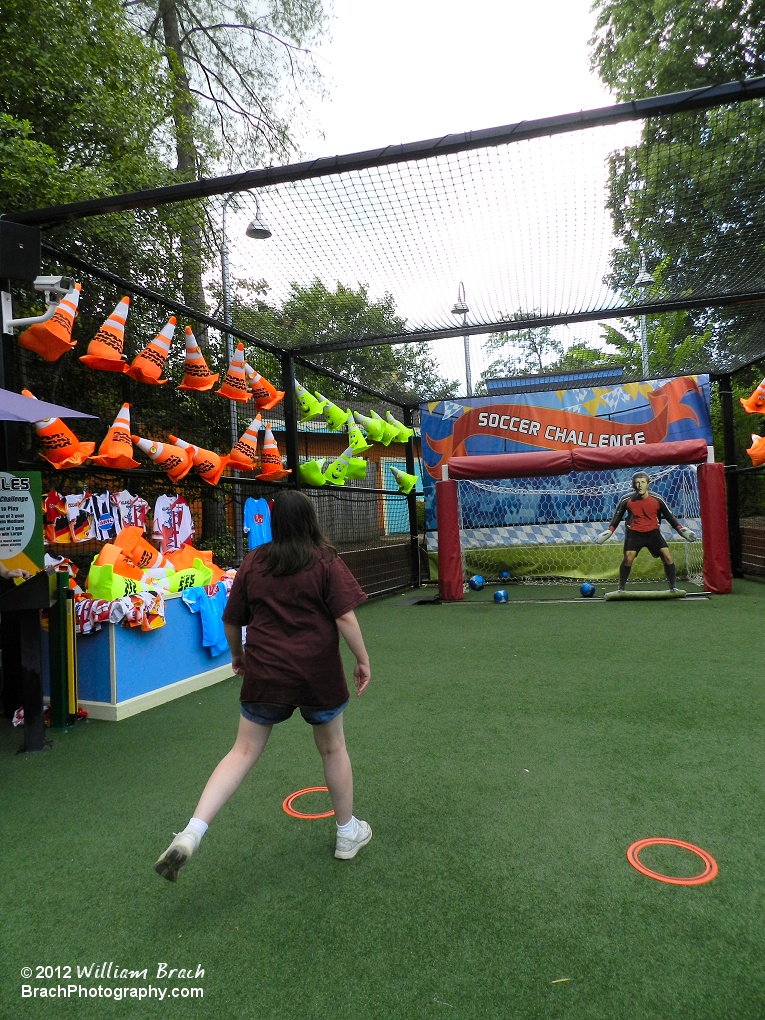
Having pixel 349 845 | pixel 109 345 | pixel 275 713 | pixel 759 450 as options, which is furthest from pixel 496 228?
pixel 759 450

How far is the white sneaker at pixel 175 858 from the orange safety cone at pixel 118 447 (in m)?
3.07

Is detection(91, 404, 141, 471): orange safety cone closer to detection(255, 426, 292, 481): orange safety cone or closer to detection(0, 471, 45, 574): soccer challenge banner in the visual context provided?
detection(0, 471, 45, 574): soccer challenge banner

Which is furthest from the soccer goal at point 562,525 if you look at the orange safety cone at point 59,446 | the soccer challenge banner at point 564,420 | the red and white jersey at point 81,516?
the orange safety cone at point 59,446

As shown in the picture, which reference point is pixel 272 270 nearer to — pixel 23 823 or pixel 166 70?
pixel 23 823

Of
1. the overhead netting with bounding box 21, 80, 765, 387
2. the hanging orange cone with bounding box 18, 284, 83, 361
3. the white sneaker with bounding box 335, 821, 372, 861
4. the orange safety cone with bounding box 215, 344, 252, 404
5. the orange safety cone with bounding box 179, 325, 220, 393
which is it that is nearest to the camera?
the white sneaker with bounding box 335, 821, 372, 861

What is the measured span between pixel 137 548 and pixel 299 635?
9.53 feet

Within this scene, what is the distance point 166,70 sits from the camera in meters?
9.10

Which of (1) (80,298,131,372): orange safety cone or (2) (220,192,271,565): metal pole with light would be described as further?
(2) (220,192,271,565): metal pole with light

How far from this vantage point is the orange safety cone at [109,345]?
163 inches

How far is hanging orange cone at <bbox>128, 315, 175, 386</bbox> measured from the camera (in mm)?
4531

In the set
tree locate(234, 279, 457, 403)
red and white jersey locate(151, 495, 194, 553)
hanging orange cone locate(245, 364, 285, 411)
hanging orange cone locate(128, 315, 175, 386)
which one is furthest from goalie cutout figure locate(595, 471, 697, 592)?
hanging orange cone locate(128, 315, 175, 386)

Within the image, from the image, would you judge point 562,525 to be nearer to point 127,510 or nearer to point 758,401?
point 758,401

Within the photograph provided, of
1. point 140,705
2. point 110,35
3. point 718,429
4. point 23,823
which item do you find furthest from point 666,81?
point 23,823

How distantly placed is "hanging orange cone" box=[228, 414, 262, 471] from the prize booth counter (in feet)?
5.10
